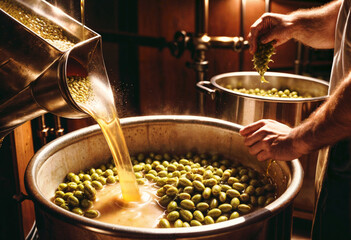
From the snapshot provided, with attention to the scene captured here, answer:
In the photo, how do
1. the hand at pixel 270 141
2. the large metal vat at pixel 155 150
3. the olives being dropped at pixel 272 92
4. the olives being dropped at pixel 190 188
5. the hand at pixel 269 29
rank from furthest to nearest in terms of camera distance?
1. the olives being dropped at pixel 272 92
2. the hand at pixel 269 29
3. the olives being dropped at pixel 190 188
4. the hand at pixel 270 141
5. the large metal vat at pixel 155 150

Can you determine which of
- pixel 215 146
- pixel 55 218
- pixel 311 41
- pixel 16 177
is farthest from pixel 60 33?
pixel 311 41

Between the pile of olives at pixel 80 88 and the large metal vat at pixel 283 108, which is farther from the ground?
the pile of olives at pixel 80 88

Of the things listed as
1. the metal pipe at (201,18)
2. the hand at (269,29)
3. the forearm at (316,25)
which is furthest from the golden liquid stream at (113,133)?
the metal pipe at (201,18)

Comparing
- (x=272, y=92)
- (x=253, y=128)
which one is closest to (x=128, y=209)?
(x=253, y=128)

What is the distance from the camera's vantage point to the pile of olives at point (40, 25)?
1.45 m

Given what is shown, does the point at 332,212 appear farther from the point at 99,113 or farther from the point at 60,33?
the point at 60,33

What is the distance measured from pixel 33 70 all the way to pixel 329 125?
1.28 meters

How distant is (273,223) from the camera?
1.34 metres

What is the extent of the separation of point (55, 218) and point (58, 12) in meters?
1.04

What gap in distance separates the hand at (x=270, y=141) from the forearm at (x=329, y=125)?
0.13 ft

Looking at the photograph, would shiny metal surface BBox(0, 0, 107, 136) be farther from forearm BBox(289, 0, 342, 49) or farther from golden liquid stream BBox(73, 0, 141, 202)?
forearm BBox(289, 0, 342, 49)

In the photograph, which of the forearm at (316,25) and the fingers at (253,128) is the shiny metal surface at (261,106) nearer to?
the forearm at (316,25)

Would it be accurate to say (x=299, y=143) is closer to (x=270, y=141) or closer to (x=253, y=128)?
(x=270, y=141)

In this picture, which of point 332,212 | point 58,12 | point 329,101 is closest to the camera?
point 329,101
